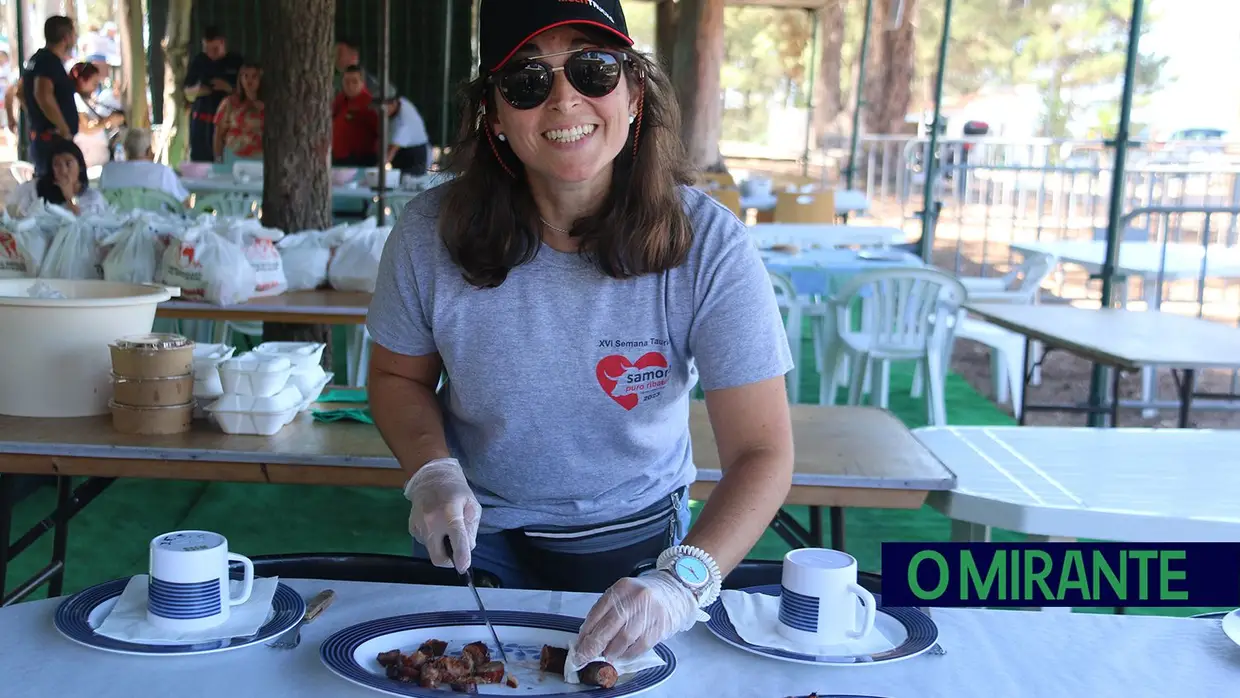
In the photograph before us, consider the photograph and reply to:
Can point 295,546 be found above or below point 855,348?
below

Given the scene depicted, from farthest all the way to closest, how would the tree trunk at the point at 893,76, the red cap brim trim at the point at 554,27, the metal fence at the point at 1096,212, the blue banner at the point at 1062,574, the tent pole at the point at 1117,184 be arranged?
1. the tree trunk at the point at 893,76
2. the metal fence at the point at 1096,212
3. the tent pole at the point at 1117,184
4. the red cap brim trim at the point at 554,27
5. the blue banner at the point at 1062,574

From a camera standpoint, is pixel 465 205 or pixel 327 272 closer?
pixel 465 205

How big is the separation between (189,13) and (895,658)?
15.2 metres

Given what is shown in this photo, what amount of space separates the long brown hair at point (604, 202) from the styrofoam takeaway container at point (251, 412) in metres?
0.82

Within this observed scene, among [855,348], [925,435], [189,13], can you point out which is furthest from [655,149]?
[189,13]

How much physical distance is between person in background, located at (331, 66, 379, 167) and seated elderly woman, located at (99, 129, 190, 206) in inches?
61.8

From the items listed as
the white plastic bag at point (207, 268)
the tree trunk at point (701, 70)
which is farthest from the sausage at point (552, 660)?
the tree trunk at point (701, 70)

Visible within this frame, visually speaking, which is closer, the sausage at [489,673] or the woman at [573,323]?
the sausage at [489,673]

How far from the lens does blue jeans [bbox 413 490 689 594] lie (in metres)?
1.92

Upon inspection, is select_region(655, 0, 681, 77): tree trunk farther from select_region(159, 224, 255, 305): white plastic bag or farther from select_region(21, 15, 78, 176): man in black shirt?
select_region(159, 224, 255, 305): white plastic bag

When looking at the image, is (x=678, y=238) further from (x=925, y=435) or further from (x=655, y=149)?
(x=925, y=435)

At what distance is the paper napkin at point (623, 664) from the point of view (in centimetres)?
129

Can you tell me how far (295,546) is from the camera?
403 centimetres

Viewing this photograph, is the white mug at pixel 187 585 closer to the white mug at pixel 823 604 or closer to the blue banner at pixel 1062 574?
the white mug at pixel 823 604
